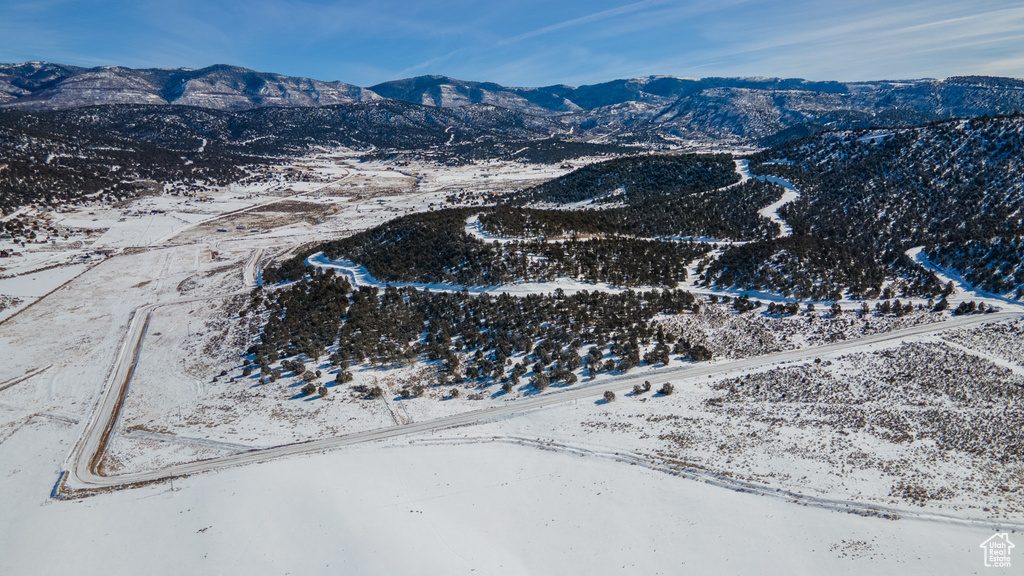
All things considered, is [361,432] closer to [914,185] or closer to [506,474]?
[506,474]

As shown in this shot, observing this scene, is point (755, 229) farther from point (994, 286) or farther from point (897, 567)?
point (897, 567)

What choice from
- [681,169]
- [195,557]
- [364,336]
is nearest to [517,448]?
[195,557]

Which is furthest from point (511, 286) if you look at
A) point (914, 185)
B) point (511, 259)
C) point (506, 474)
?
point (914, 185)

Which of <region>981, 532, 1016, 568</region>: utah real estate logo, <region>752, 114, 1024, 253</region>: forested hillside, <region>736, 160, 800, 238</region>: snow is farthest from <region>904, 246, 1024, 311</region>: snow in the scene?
<region>981, 532, 1016, 568</region>: utah real estate logo

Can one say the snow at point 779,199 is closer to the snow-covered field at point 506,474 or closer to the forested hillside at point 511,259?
the forested hillside at point 511,259

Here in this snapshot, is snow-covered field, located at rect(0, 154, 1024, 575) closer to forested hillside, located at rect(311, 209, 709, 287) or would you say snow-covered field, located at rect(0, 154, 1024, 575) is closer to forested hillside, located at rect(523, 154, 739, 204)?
forested hillside, located at rect(311, 209, 709, 287)

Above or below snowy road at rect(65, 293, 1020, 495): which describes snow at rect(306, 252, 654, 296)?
above
